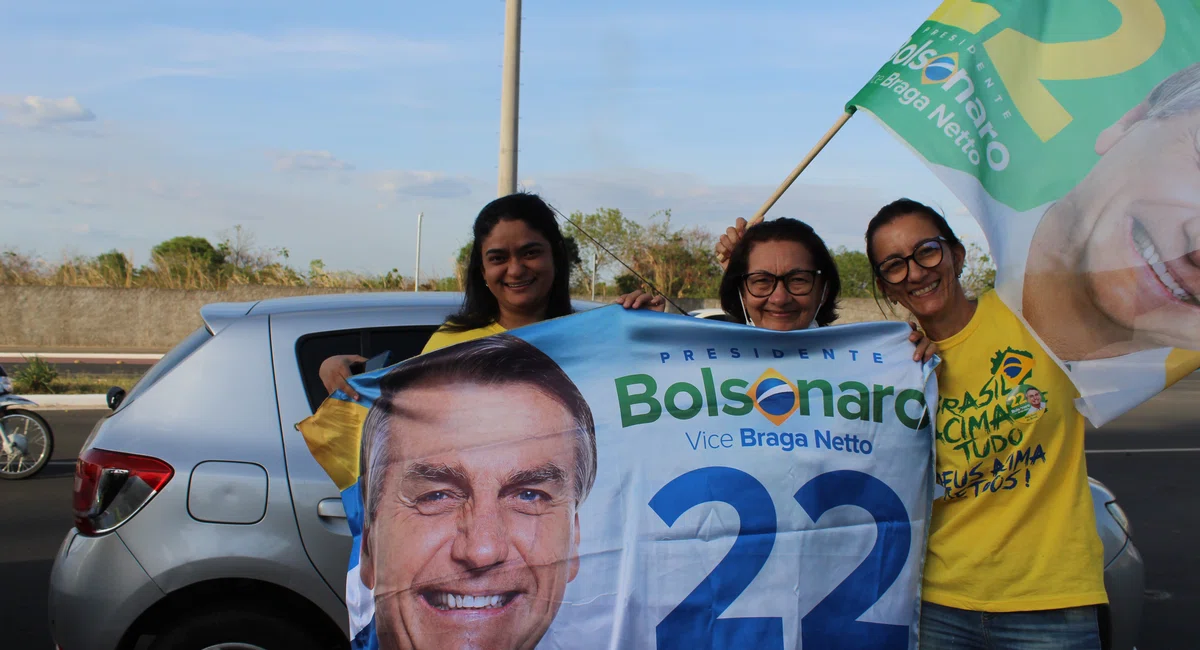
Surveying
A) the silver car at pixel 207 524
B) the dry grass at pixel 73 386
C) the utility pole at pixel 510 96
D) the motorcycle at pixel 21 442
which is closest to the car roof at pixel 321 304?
the silver car at pixel 207 524

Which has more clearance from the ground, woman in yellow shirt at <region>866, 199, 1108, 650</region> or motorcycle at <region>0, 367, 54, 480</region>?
woman in yellow shirt at <region>866, 199, 1108, 650</region>

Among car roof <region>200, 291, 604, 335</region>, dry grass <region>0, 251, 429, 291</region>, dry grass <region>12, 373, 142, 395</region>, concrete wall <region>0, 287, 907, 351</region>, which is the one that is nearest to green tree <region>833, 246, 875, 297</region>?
A: concrete wall <region>0, 287, 907, 351</region>

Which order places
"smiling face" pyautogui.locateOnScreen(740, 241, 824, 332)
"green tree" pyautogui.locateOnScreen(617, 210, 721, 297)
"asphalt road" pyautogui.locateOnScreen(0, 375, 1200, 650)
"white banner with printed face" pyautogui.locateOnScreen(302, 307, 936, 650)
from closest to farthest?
1. "white banner with printed face" pyautogui.locateOnScreen(302, 307, 936, 650)
2. "smiling face" pyautogui.locateOnScreen(740, 241, 824, 332)
3. "asphalt road" pyautogui.locateOnScreen(0, 375, 1200, 650)
4. "green tree" pyautogui.locateOnScreen(617, 210, 721, 297)

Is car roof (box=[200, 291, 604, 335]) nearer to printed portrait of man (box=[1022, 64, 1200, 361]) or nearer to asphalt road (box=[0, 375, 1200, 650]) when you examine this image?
printed portrait of man (box=[1022, 64, 1200, 361])

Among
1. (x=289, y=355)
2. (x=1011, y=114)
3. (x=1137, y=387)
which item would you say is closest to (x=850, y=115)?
(x=1011, y=114)

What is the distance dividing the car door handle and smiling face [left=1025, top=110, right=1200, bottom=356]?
2.29 meters

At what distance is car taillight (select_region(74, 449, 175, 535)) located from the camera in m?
3.15

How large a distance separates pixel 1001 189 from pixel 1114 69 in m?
0.41

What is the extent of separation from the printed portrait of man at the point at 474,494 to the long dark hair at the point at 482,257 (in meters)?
0.25

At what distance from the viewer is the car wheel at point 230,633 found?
314 cm

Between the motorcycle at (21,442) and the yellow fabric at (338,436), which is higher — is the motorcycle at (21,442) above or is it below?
below

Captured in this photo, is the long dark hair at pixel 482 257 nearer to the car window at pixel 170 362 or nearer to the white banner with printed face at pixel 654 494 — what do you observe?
the white banner with printed face at pixel 654 494

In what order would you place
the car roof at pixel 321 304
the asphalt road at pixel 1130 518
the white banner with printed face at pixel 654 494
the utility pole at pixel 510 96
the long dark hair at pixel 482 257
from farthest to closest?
the utility pole at pixel 510 96
the asphalt road at pixel 1130 518
the car roof at pixel 321 304
the long dark hair at pixel 482 257
the white banner with printed face at pixel 654 494

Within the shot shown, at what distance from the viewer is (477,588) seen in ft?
7.98
